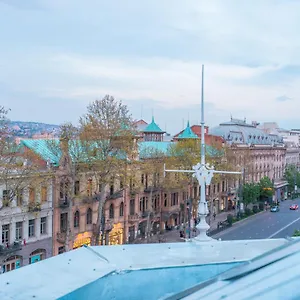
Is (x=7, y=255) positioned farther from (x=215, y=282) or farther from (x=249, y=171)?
(x=249, y=171)

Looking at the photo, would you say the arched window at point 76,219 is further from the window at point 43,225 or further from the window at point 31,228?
the window at point 31,228

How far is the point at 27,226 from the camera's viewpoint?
33500 millimetres

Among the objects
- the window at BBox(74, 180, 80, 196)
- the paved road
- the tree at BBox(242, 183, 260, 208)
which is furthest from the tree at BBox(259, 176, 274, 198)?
the window at BBox(74, 180, 80, 196)

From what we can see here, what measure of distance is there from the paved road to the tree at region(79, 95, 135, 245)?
16.9m

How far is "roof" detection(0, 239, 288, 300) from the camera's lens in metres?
5.17

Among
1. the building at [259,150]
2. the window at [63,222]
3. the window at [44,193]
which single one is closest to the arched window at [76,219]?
the window at [63,222]

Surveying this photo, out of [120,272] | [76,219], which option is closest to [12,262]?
[76,219]

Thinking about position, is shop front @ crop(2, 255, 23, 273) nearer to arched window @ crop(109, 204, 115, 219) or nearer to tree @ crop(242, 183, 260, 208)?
arched window @ crop(109, 204, 115, 219)

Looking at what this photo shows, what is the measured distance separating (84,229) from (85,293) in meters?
34.4

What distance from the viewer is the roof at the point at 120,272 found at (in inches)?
204

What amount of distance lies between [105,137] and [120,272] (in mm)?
28137

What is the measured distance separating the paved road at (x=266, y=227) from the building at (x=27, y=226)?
18400 millimetres

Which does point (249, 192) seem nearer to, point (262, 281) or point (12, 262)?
point (12, 262)

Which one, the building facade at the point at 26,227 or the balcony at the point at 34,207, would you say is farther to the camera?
the balcony at the point at 34,207
